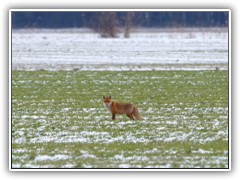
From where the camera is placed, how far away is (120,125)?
14297 millimetres

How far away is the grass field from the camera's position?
1121cm

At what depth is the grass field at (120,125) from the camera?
11211mm

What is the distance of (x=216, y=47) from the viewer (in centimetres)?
3972

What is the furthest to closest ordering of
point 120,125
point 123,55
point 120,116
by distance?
point 123,55
point 120,116
point 120,125

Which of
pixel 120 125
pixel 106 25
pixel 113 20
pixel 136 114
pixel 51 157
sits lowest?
pixel 51 157

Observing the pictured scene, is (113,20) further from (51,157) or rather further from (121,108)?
(51,157)

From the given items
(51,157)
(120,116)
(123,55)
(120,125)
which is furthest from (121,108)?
(123,55)

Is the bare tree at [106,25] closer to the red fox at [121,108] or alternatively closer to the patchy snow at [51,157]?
the red fox at [121,108]

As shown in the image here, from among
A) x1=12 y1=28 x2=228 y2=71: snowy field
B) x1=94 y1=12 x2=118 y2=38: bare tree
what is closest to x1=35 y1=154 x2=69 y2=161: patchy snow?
x1=12 y1=28 x2=228 y2=71: snowy field

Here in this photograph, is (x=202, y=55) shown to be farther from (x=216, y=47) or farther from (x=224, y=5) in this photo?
(x=224, y=5)

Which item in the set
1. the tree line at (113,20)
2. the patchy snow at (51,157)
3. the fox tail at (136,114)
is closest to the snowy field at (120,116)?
the patchy snow at (51,157)

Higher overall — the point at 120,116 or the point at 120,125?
the point at 120,116

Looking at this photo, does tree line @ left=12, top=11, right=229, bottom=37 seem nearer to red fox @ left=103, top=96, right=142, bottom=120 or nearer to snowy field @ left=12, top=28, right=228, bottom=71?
snowy field @ left=12, top=28, right=228, bottom=71

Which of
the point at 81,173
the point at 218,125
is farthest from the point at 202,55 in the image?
the point at 81,173
